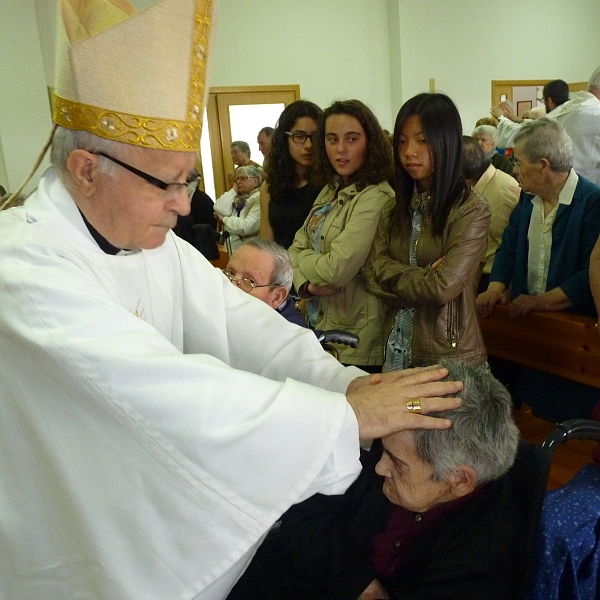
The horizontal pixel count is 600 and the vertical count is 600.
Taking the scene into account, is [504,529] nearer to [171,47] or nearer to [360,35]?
[171,47]

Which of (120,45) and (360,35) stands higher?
(360,35)

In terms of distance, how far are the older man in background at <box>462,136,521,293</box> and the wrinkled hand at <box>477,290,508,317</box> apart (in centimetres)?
44

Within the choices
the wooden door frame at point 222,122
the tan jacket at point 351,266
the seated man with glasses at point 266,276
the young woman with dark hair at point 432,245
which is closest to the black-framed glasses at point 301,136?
the tan jacket at point 351,266

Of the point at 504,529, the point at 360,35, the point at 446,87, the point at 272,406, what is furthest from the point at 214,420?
the point at 446,87

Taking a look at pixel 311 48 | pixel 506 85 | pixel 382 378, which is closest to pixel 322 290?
pixel 382 378

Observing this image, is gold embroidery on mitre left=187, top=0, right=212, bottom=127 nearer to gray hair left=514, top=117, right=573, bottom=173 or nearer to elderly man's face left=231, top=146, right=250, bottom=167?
gray hair left=514, top=117, right=573, bottom=173

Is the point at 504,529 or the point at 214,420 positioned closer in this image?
the point at 214,420

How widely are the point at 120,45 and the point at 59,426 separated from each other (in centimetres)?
74

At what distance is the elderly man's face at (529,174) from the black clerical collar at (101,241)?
2.00m

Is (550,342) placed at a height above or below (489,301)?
below

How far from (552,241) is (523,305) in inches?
12.9

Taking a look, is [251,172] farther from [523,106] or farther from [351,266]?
[523,106]

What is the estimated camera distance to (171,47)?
1247 millimetres

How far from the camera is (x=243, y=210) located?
499cm
